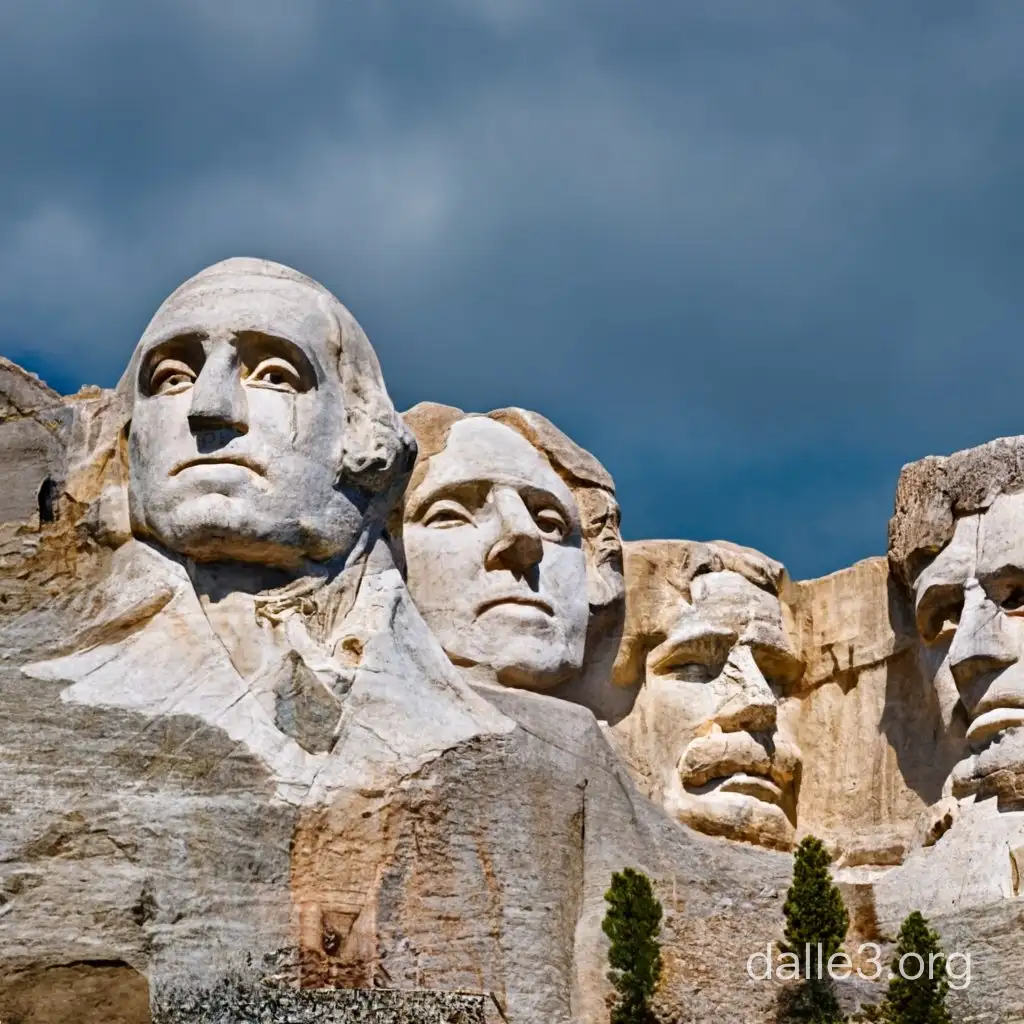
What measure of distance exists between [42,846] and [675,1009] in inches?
120

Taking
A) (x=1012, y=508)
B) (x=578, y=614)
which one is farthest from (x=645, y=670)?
(x=1012, y=508)

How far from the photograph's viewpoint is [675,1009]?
64.3 feet

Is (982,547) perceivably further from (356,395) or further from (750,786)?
(356,395)

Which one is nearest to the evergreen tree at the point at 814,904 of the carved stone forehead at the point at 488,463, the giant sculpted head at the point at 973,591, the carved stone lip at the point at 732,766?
the giant sculpted head at the point at 973,591

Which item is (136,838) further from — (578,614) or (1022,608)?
(1022,608)

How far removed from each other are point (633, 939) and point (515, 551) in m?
2.74

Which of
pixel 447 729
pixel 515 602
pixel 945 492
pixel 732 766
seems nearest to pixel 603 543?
pixel 515 602

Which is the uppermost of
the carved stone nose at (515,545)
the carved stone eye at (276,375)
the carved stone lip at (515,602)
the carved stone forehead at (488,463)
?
the carved stone forehead at (488,463)

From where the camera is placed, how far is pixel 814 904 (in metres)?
19.6

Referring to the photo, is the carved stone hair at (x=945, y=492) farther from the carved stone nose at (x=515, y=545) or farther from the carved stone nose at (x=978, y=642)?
the carved stone nose at (x=515, y=545)

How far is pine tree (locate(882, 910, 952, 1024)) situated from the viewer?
19.0 metres

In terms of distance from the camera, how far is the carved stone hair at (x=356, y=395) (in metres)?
20.2

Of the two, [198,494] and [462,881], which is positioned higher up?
[198,494]

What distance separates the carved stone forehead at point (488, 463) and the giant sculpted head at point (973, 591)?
1.78 m
